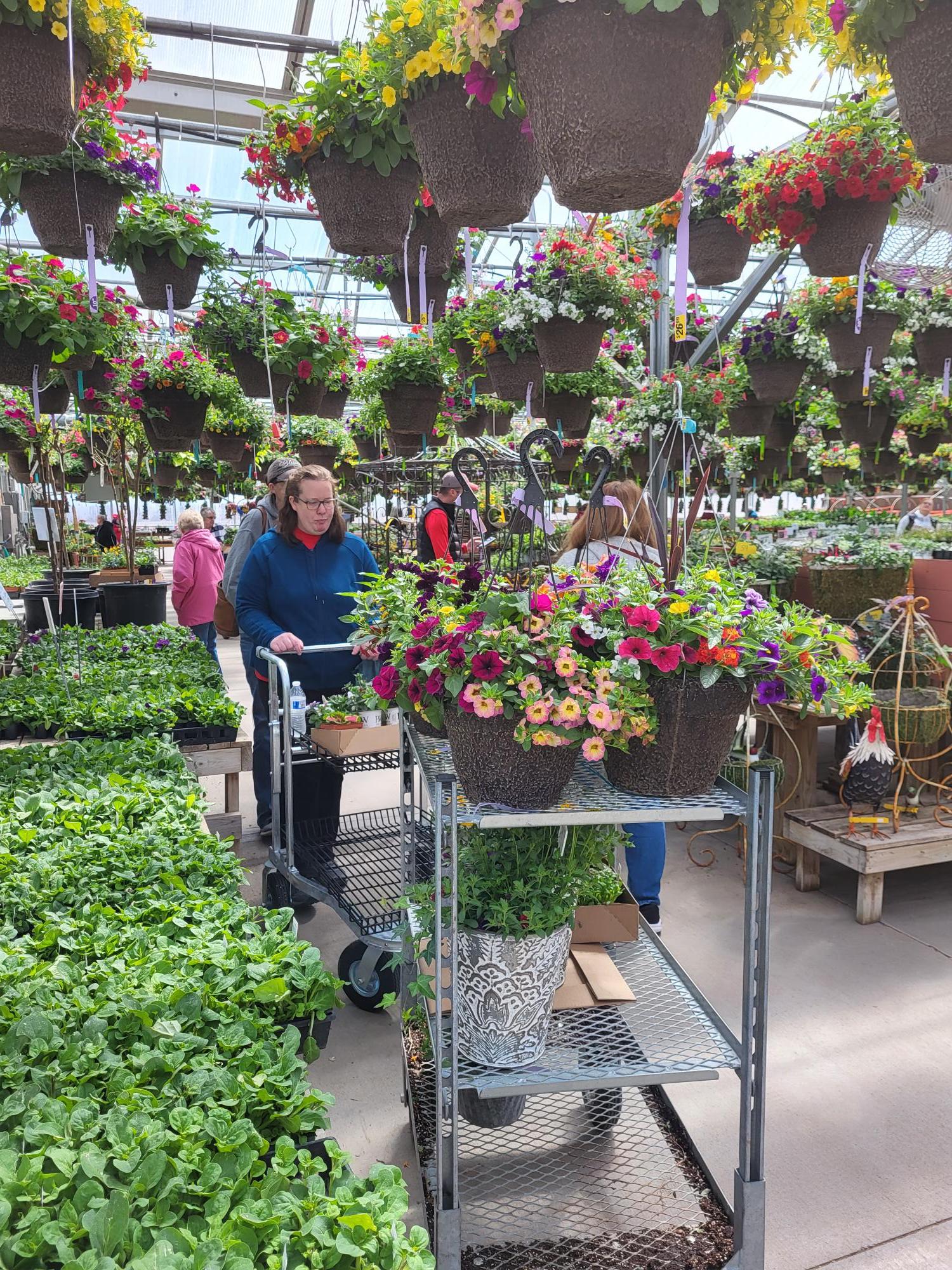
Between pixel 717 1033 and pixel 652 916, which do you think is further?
pixel 652 916

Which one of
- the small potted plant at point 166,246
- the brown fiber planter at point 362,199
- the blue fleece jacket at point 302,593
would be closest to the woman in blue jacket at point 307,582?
the blue fleece jacket at point 302,593

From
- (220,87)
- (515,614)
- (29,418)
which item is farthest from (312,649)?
(29,418)

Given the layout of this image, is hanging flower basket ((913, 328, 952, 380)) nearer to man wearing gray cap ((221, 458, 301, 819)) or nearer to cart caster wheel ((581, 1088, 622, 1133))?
man wearing gray cap ((221, 458, 301, 819))

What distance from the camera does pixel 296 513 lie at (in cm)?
341

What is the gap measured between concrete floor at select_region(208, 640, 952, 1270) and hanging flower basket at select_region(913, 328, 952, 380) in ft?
8.79

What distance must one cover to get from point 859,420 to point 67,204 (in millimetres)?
5535

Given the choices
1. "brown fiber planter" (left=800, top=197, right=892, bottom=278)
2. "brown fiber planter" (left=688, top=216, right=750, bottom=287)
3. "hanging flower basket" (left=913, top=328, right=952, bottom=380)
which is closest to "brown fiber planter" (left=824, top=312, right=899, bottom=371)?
"hanging flower basket" (left=913, top=328, right=952, bottom=380)

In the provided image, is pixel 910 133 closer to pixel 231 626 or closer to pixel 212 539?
pixel 231 626

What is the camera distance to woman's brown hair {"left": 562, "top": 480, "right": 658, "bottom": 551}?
2.58 m

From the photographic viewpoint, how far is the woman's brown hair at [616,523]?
258 centimetres

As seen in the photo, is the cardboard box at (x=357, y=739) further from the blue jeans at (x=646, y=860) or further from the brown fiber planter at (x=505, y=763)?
the brown fiber planter at (x=505, y=763)

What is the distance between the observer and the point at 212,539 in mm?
6711

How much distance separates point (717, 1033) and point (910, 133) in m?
1.68

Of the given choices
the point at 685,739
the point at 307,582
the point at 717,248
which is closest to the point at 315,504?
the point at 307,582
